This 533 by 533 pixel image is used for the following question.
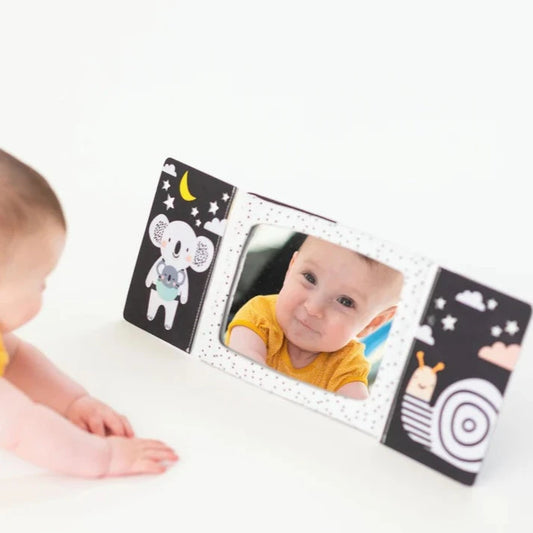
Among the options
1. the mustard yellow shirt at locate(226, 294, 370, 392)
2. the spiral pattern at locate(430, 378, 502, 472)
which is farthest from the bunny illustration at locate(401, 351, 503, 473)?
the mustard yellow shirt at locate(226, 294, 370, 392)

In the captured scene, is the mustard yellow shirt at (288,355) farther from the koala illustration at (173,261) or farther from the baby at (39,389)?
the baby at (39,389)

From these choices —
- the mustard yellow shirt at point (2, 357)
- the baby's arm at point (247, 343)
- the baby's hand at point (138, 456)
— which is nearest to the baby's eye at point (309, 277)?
the baby's arm at point (247, 343)

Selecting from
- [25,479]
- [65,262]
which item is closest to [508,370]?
[25,479]

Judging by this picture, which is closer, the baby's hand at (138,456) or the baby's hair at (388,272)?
the baby's hand at (138,456)

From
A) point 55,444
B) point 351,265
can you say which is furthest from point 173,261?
point 55,444

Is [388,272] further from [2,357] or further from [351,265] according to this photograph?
[2,357]

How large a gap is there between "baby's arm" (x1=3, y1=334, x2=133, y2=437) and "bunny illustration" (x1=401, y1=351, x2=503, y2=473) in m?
0.37

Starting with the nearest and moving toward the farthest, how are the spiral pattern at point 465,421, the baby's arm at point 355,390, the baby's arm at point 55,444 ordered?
1. the baby's arm at point 55,444
2. the spiral pattern at point 465,421
3. the baby's arm at point 355,390

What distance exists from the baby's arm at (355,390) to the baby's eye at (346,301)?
0.11m

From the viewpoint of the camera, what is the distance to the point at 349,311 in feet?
4.75

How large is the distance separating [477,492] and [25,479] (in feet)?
1.84

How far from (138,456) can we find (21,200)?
0.34 metres

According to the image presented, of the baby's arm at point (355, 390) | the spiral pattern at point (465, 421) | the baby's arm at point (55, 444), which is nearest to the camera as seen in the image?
the baby's arm at point (55, 444)

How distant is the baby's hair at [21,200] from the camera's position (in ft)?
3.98
